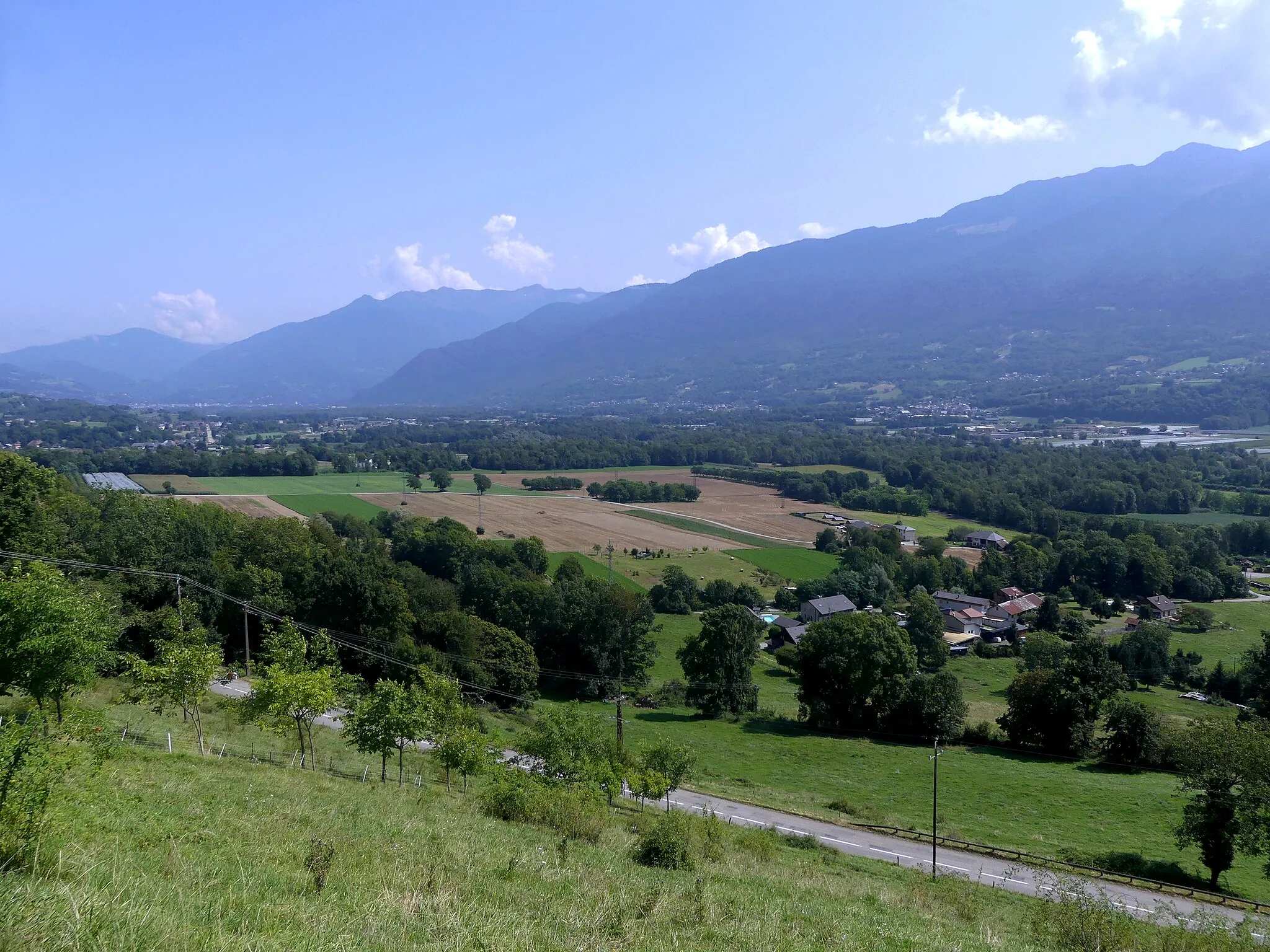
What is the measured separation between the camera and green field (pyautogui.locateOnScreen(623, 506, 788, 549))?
67844 millimetres

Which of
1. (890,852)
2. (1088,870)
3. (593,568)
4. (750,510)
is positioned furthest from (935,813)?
(750,510)

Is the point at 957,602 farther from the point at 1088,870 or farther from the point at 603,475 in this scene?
the point at 603,475

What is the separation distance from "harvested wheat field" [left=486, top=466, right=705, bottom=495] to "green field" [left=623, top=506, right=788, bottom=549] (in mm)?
20431

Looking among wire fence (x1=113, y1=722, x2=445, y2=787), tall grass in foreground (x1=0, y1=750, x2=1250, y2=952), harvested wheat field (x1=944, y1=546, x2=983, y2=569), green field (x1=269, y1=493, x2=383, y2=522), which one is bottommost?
harvested wheat field (x1=944, y1=546, x2=983, y2=569)

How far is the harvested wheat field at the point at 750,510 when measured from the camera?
73.6 m

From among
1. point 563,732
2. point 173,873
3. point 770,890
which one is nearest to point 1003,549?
point 563,732

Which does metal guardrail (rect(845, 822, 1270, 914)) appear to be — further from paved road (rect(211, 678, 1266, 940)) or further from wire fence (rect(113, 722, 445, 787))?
wire fence (rect(113, 722, 445, 787))

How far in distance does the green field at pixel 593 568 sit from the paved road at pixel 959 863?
28.3m

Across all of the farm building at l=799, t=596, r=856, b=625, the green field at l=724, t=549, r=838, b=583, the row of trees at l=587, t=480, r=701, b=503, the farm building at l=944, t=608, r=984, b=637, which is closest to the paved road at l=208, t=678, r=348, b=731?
the farm building at l=799, t=596, r=856, b=625

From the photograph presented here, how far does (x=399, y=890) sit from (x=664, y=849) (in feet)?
20.1

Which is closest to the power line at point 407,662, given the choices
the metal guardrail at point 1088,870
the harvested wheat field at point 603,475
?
the metal guardrail at point 1088,870

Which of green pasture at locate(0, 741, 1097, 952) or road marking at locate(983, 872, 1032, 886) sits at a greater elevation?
green pasture at locate(0, 741, 1097, 952)

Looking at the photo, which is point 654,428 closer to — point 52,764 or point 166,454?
point 166,454

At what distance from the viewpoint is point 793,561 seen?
61.9 metres
